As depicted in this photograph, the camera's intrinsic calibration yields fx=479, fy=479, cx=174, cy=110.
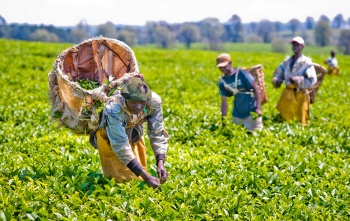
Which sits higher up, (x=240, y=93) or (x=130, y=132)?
(x=130, y=132)

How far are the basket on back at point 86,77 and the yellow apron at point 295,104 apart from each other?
17.1ft

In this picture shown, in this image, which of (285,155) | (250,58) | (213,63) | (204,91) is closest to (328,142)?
(285,155)

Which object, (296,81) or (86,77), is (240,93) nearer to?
(296,81)

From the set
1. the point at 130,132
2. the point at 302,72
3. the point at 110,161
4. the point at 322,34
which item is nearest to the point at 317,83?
the point at 302,72

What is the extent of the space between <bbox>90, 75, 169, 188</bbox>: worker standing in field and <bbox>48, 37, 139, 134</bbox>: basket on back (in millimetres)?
227

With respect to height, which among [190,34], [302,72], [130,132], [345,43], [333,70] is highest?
[130,132]

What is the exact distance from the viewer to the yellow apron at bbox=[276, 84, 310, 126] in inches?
401

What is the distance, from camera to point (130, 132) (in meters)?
5.24

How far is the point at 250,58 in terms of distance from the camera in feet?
90.8

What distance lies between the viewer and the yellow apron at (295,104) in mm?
10195

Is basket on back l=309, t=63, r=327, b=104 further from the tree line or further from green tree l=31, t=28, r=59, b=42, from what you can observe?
green tree l=31, t=28, r=59, b=42

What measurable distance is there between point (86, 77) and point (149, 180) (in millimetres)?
2081

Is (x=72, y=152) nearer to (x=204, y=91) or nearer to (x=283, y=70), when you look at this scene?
(x=283, y=70)

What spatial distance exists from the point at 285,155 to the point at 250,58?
68.4ft
